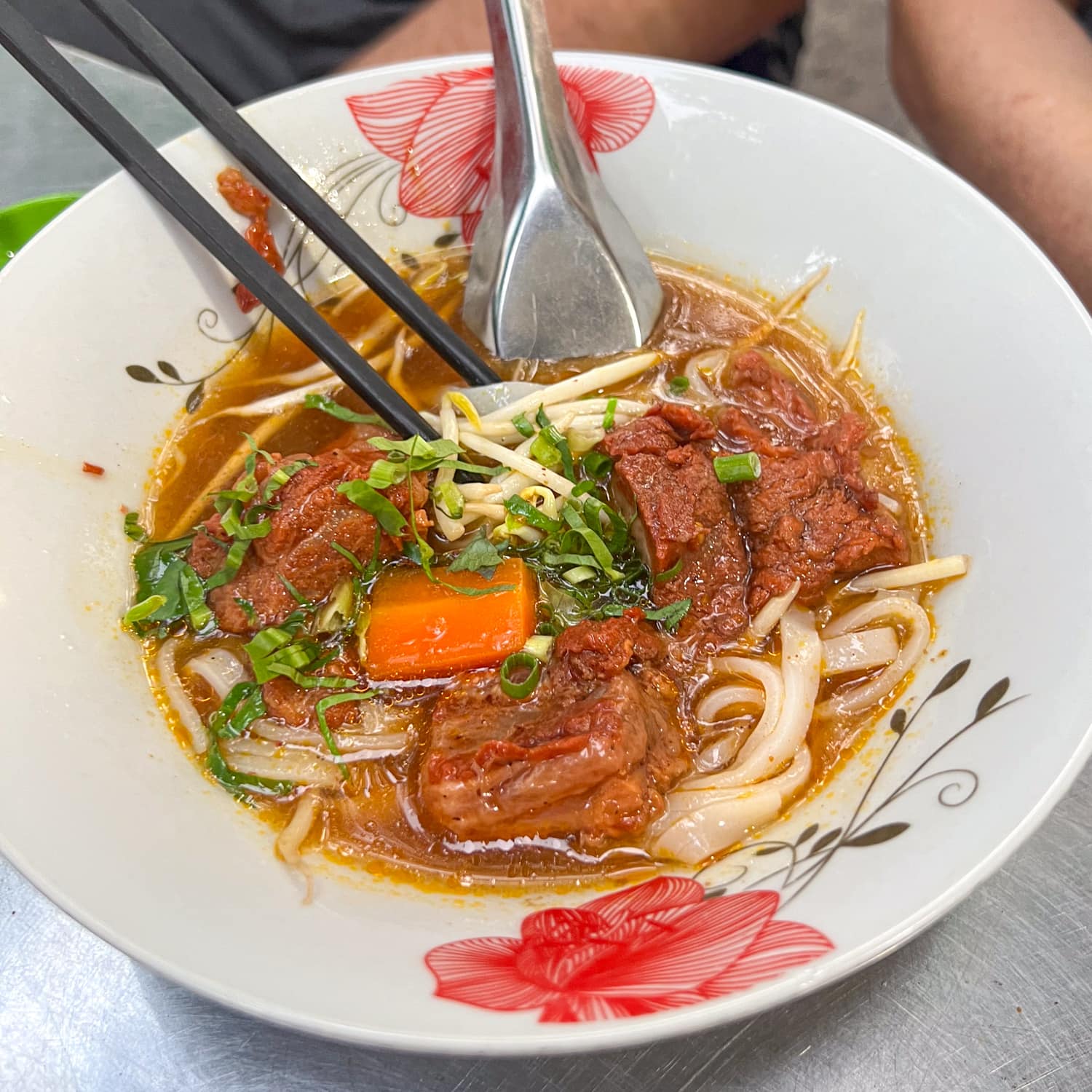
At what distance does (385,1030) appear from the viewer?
46.4 inches

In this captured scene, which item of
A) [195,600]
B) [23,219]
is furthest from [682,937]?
[23,219]

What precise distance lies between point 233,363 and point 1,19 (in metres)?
0.87

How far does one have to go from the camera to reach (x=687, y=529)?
190 cm

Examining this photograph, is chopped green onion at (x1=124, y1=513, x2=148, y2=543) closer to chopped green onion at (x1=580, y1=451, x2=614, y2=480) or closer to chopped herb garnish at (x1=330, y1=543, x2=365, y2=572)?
chopped herb garnish at (x1=330, y1=543, x2=365, y2=572)

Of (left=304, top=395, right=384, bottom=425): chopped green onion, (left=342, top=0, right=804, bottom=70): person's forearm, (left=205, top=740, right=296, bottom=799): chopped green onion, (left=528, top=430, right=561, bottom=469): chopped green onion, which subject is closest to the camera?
(left=205, top=740, right=296, bottom=799): chopped green onion

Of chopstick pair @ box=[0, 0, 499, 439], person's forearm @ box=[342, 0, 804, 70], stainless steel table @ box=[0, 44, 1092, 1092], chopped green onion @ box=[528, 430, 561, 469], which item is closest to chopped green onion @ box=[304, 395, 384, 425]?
chopstick pair @ box=[0, 0, 499, 439]

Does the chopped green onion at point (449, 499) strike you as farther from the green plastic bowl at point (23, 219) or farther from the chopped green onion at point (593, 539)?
the green plastic bowl at point (23, 219)

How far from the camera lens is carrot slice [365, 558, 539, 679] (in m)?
1.91

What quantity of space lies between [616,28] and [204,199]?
178 centimetres

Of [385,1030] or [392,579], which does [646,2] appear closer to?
[392,579]

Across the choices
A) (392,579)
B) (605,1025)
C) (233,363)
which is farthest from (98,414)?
(605,1025)

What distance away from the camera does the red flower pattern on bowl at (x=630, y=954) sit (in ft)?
4.02

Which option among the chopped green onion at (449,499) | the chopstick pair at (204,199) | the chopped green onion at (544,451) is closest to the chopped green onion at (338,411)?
the chopstick pair at (204,199)

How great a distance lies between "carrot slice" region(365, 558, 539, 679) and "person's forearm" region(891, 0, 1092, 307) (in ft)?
6.11
